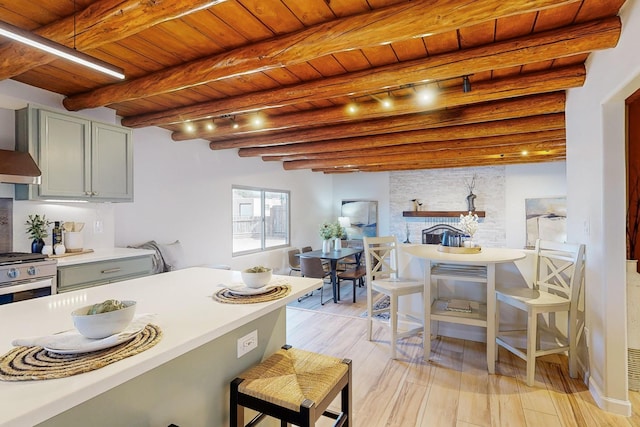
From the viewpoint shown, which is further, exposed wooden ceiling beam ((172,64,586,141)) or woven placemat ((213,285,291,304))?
exposed wooden ceiling beam ((172,64,586,141))

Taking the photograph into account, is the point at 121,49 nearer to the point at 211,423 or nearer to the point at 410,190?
the point at 211,423

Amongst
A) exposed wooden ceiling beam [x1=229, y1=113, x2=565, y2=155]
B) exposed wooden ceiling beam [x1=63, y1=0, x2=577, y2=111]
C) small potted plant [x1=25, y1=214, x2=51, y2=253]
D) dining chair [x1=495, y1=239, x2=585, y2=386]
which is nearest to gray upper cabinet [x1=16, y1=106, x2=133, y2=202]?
small potted plant [x1=25, y1=214, x2=51, y2=253]

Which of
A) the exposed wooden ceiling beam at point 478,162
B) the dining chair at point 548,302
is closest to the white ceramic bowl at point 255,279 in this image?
the dining chair at point 548,302

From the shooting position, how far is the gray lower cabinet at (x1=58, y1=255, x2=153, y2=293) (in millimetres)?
2627

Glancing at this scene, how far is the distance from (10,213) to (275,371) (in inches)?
117

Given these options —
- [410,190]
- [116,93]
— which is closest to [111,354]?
[116,93]

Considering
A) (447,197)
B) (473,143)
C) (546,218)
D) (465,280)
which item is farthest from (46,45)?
(546,218)

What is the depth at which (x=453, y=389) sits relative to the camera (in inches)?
101

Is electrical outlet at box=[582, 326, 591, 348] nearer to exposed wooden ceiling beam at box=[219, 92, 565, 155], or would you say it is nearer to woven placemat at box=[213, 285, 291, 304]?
exposed wooden ceiling beam at box=[219, 92, 565, 155]

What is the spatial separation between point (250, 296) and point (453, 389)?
2.02m

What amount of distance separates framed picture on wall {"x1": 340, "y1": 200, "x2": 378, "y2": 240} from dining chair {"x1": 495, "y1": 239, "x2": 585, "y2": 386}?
16.8ft

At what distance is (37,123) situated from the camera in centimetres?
278

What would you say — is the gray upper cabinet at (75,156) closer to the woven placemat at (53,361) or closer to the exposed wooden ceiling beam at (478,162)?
the woven placemat at (53,361)

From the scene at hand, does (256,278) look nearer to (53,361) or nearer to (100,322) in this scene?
(100,322)
